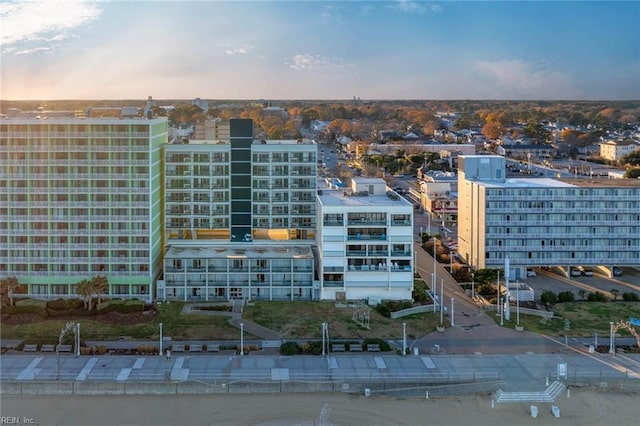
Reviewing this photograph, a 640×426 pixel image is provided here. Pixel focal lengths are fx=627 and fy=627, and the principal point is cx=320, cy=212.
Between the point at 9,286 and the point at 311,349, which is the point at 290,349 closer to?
the point at 311,349

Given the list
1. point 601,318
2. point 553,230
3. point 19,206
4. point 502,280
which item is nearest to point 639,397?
point 601,318

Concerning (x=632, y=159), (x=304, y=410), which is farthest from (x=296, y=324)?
(x=632, y=159)

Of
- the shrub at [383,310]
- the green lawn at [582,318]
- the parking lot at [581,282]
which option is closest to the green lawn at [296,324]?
the green lawn at [582,318]

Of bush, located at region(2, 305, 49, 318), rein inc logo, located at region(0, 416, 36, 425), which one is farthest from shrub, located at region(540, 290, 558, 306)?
bush, located at region(2, 305, 49, 318)

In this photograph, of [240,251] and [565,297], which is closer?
[565,297]

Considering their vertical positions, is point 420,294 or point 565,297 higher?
point 420,294

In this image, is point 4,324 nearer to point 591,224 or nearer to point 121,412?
point 121,412

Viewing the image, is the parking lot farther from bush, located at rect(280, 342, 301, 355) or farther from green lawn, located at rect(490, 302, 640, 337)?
bush, located at rect(280, 342, 301, 355)
